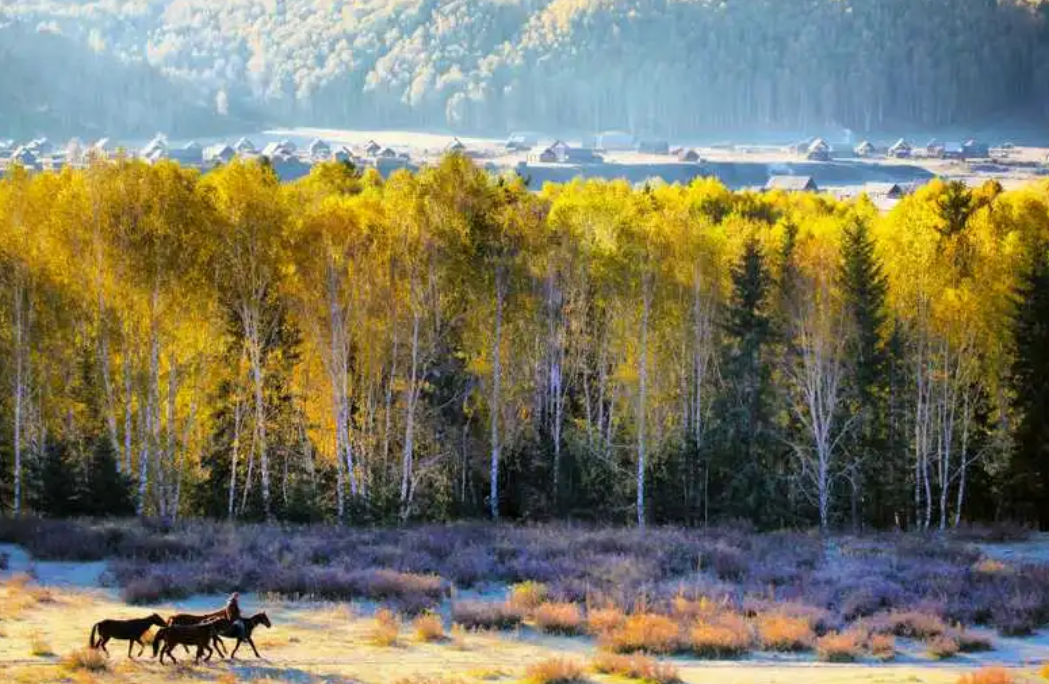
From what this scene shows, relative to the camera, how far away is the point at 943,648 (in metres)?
18.7

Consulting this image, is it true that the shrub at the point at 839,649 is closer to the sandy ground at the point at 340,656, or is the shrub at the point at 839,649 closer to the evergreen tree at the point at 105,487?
the sandy ground at the point at 340,656

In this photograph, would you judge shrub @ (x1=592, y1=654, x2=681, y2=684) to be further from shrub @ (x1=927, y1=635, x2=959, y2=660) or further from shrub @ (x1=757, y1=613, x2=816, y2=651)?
shrub @ (x1=927, y1=635, x2=959, y2=660)

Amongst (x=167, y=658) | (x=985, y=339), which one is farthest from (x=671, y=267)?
(x=167, y=658)

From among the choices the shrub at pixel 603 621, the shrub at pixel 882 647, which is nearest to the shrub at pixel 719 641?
the shrub at pixel 603 621

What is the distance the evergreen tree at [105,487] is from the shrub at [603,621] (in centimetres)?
1486

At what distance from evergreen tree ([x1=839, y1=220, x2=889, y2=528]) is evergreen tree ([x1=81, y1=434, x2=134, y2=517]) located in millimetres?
18003

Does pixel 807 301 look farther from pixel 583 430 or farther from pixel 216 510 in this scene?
pixel 216 510

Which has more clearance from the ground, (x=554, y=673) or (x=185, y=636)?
(x=185, y=636)

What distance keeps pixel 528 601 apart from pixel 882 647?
549 centimetres

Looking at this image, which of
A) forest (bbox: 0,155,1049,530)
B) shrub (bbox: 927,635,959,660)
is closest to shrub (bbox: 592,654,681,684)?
shrub (bbox: 927,635,959,660)

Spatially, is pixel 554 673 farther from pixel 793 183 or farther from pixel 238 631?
pixel 793 183

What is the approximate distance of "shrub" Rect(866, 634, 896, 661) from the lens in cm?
1852

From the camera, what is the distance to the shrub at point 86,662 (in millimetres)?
16438

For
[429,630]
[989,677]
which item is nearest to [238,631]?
[429,630]
